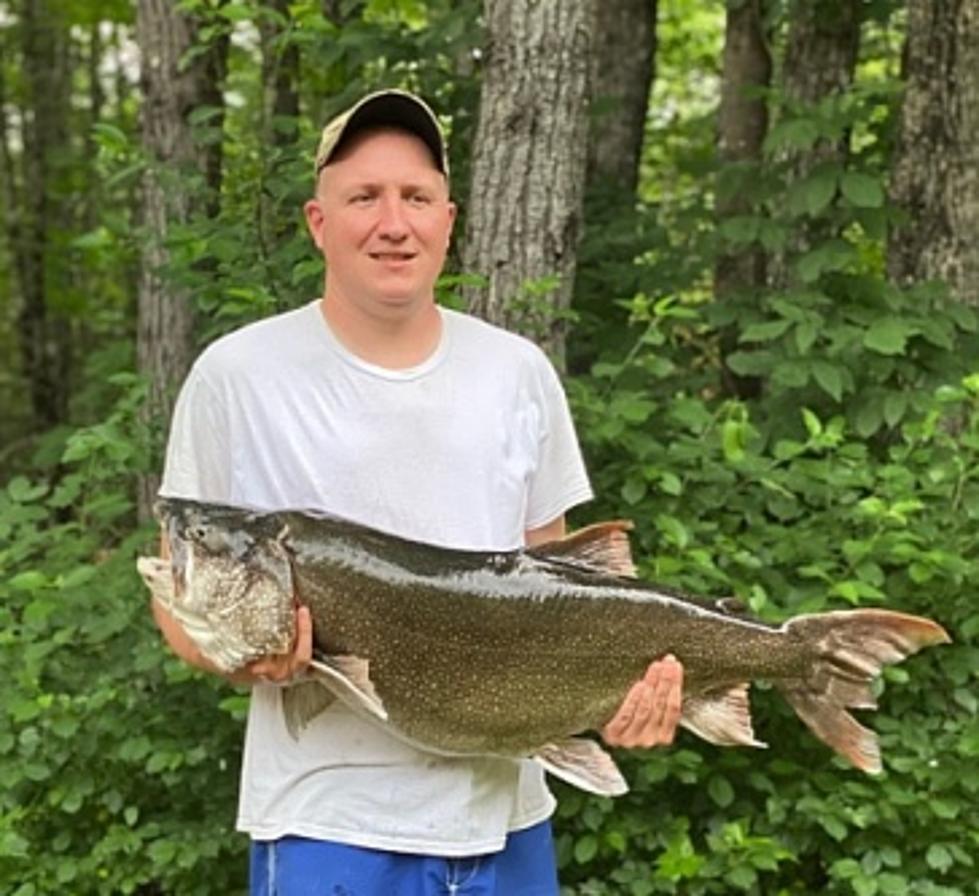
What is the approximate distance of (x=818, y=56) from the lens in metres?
7.51

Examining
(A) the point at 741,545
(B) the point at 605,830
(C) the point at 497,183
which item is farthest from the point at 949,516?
(C) the point at 497,183

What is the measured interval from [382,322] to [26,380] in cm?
1215

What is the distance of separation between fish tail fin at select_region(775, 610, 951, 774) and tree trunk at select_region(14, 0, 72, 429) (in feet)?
37.3

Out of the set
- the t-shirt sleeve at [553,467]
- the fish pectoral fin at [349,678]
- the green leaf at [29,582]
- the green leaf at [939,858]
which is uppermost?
the t-shirt sleeve at [553,467]

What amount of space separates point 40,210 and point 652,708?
12.2 metres

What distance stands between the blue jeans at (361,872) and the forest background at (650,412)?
6.72ft

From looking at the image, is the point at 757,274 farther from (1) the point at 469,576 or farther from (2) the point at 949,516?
(1) the point at 469,576

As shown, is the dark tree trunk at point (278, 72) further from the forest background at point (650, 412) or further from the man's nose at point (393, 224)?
the man's nose at point (393, 224)

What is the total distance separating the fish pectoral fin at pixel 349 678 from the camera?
2.57 metres

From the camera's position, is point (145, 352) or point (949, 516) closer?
point (949, 516)

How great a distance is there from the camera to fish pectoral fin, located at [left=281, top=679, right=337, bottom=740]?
270 cm

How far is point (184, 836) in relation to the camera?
Answer: 5.01 metres

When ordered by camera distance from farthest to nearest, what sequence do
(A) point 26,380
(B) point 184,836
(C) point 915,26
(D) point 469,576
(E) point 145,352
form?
(A) point 26,380 < (E) point 145,352 < (C) point 915,26 < (B) point 184,836 < (D) point 469,576

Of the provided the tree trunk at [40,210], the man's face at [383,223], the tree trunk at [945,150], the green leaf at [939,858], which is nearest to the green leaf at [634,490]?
the green leaf at [939,858]
